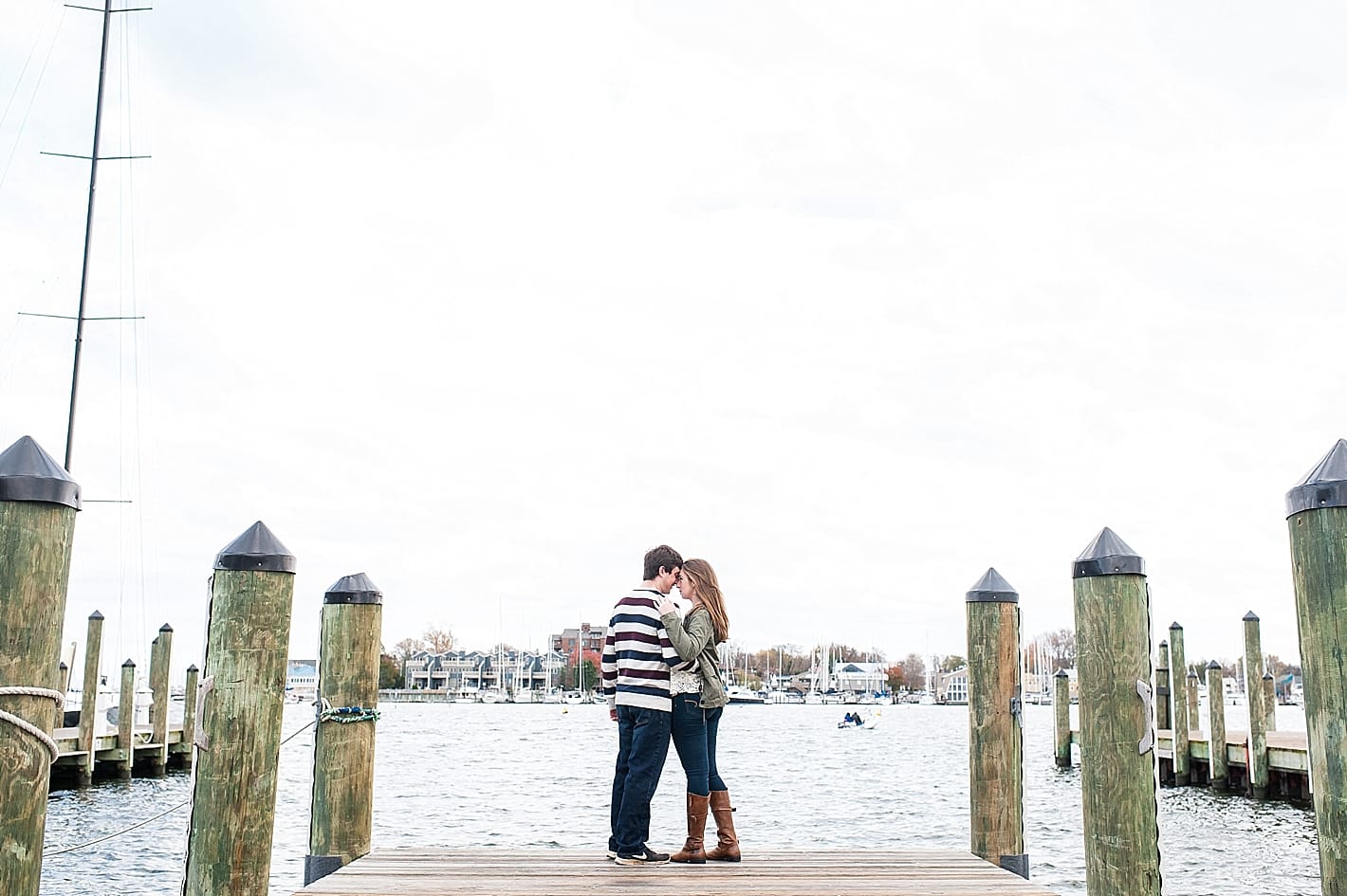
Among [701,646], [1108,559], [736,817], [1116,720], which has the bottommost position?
[736,817]

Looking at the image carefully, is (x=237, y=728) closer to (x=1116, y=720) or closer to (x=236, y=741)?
(x=236, y=741)

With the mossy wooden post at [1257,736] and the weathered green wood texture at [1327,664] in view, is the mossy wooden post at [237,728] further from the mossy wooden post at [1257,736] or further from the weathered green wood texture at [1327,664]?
the mossy wooden post at [1257,736]

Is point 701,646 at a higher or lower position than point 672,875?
higher

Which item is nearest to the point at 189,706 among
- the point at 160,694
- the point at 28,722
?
the point at 160,694

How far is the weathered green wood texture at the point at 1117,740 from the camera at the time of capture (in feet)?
19.0

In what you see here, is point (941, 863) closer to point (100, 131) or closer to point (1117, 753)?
point (1117, 753)

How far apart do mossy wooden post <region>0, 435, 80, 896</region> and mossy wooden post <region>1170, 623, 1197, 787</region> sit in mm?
27625

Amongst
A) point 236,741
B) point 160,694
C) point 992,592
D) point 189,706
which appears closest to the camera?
point 236,741

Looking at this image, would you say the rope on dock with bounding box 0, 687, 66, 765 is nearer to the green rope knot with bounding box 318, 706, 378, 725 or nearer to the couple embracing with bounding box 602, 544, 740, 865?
the green rope knot with bounding box 318, 706, 378, 725

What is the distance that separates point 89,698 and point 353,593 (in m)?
21.8

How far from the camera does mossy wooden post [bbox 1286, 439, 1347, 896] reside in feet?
14.3

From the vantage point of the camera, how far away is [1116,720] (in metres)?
5.89

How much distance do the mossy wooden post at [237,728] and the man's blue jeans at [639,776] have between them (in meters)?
2.35

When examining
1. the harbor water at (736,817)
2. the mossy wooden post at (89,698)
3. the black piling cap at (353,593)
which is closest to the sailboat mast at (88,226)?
the mossy wooden post at (89,698)
